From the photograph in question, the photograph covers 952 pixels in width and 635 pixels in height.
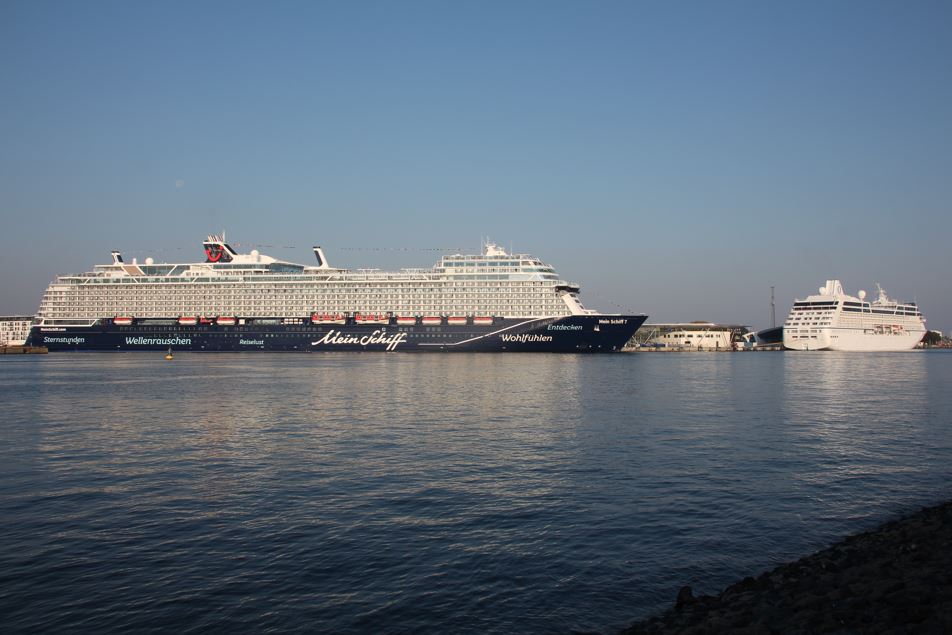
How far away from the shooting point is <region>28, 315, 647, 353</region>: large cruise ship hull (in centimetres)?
9288

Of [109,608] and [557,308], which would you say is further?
[557,308]

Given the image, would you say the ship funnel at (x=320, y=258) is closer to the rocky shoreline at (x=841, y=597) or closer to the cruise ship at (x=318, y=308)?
the cruise ship at (x=318, y=308)

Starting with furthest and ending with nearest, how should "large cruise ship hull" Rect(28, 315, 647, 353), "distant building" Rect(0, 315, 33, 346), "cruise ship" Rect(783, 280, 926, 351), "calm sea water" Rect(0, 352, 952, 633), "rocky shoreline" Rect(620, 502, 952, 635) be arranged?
"distant building" Rect(0, 315, 33, 346) < "cruise ship" Rect(783, 280, 926, 351) < "large cruise ship hull" Rect(28, 315, 647, 353) < "calm sea water" Rect(0, 352, 952, 633) < "rocky shoreline" Rect(620, 502, 952, 635)

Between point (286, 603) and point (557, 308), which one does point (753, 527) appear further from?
point (557, 308)

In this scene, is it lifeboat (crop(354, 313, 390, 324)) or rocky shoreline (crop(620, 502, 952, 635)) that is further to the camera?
lifeboat (crop(354, 313, 390, 324))

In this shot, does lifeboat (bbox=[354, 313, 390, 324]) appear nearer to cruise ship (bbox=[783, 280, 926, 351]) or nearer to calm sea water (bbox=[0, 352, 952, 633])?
calm sea water (bbox=[0, 352, 952, 633])

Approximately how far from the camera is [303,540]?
45.8ft

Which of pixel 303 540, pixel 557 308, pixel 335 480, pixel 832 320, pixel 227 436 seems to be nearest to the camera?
pixel 303 540

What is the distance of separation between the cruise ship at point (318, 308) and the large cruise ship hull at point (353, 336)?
155mm

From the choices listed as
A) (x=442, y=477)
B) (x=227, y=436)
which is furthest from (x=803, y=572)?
(x=227, y=436)

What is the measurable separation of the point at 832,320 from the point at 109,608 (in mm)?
151032

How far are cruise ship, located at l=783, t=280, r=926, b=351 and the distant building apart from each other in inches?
7023

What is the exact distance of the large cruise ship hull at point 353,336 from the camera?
92.9m

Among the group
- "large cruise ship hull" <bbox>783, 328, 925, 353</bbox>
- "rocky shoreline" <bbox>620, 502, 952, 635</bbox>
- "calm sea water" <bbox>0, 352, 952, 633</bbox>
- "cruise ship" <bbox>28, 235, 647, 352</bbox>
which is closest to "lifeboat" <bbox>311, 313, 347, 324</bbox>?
"cruise ship" <bbox>28, 235, 647, 352</bbox>
